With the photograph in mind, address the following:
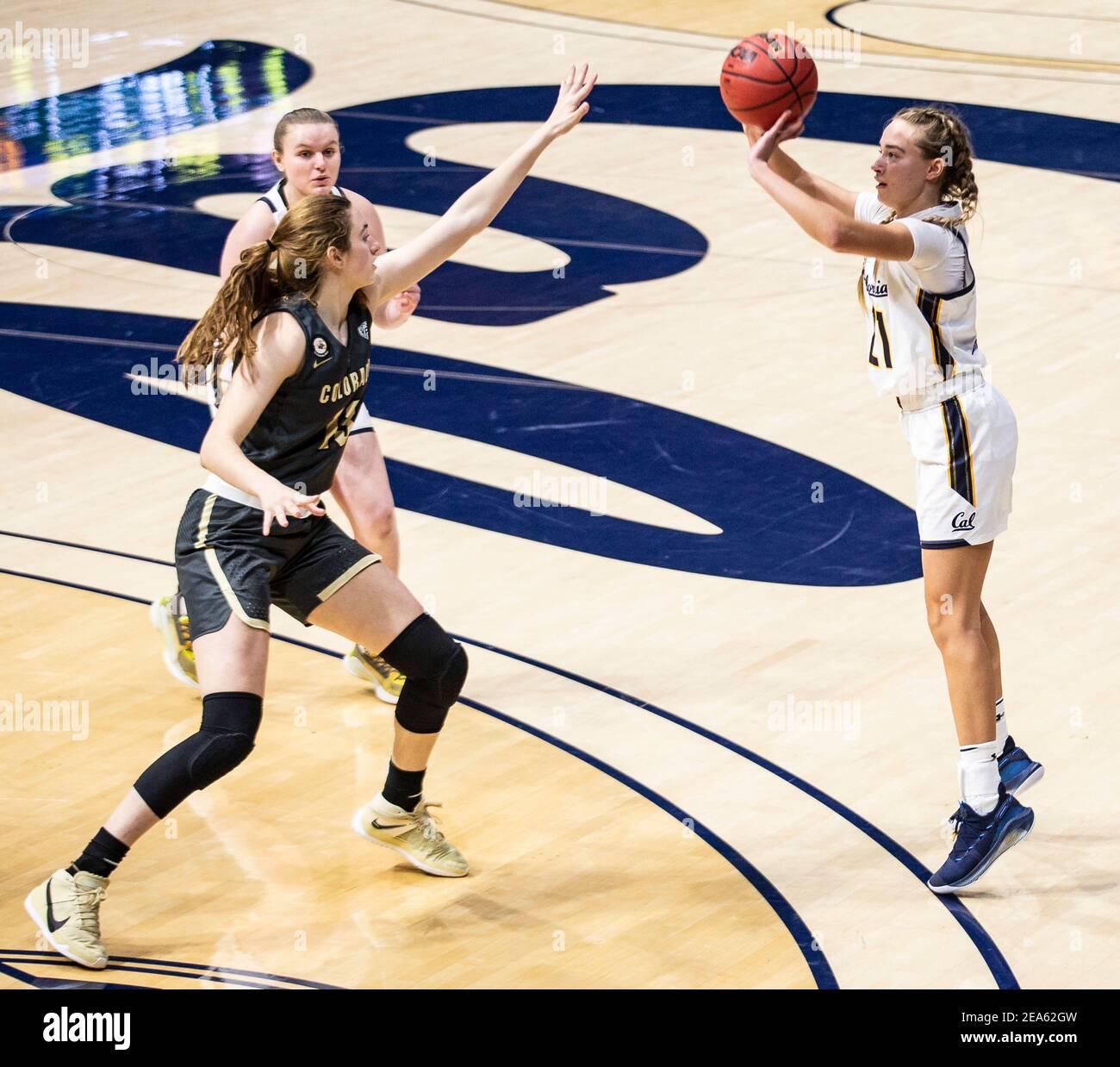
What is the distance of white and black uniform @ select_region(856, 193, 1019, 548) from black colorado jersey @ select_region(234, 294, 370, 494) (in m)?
1.43

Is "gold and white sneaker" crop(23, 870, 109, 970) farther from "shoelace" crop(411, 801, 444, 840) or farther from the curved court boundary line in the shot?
"shoelace" crop(411, 801, 444, 840)

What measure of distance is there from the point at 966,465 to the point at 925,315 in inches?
16.8

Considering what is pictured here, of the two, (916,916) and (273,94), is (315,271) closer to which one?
(916,916)

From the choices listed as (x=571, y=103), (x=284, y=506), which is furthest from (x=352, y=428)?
(x=284, y=506)

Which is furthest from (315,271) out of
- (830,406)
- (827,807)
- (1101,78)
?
(1101,78)

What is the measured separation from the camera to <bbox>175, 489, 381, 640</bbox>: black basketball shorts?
4.89 metres

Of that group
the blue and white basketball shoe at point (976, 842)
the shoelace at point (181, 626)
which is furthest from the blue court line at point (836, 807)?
the shoelace at point (181, 626)

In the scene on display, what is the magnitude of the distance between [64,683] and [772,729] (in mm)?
2441

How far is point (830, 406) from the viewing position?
8.89 m

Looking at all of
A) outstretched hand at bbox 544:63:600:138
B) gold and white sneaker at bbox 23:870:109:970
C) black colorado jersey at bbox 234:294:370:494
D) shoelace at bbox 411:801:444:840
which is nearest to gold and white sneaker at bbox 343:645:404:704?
shoelace at bbox 411:801:444:840

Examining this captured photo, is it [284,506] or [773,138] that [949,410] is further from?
[284,506]

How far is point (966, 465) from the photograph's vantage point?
5.12m

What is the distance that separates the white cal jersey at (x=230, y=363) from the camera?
16.9 ft

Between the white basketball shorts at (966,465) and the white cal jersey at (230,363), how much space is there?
1.79 m
